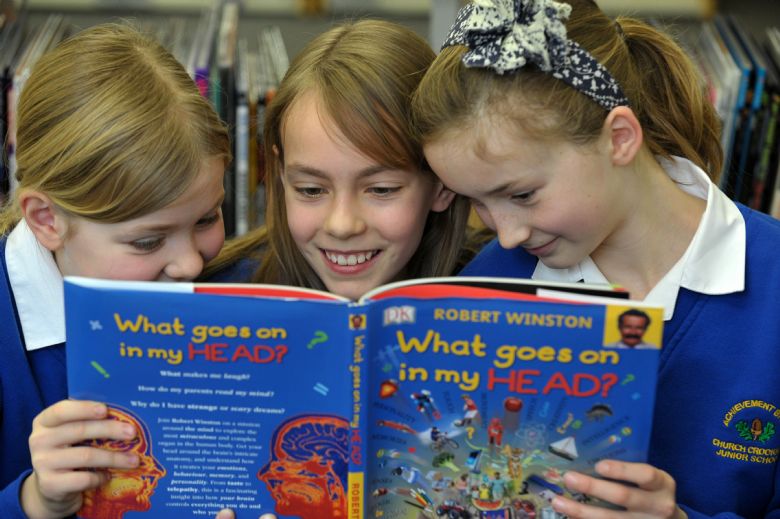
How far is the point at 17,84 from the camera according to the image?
5.56 ft

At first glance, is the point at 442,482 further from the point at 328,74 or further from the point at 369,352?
the point at 328,74

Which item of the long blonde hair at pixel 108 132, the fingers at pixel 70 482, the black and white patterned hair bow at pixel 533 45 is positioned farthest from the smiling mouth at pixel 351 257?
the fingers at pixel 70 482

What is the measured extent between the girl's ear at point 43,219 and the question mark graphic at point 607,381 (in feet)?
2.29

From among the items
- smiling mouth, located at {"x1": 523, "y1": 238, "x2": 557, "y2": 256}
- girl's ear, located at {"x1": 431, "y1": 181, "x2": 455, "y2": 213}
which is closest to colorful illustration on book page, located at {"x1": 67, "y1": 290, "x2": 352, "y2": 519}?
smiling mouth, located at {"x1": 523, "y1": 238, "x2": 557, "y2": 256}

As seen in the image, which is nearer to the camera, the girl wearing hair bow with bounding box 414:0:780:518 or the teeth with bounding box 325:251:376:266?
the girl wearing hair bow with bounding box 414:0:780:518

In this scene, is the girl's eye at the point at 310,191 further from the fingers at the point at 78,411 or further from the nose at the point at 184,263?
the fingers at the point at 78,411

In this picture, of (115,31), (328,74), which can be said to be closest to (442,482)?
(328,74)

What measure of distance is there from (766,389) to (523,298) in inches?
14.7

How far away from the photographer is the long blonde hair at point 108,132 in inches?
43.3

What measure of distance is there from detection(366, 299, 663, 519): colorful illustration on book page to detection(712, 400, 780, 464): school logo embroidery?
223 mm

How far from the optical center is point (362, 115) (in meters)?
1.18

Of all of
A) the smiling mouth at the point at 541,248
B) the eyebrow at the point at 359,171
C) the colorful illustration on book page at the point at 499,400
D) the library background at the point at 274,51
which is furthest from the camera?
the library background at the point at 274,51

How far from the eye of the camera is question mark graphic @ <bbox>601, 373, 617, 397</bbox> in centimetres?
86

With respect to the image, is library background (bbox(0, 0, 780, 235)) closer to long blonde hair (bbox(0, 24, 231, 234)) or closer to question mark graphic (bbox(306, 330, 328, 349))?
long blonde hair (bbox(0, 24, 231, 234))
